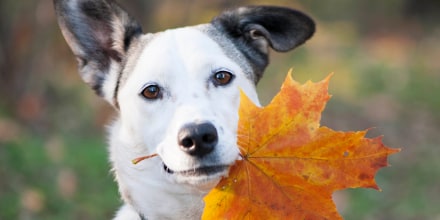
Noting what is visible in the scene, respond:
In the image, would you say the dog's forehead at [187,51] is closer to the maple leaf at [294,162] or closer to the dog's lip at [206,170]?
the dog's lip at [206,170]

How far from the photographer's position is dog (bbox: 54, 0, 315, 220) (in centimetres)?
316

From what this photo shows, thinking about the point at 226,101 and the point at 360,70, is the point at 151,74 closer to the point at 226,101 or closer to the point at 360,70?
the point at 226,101

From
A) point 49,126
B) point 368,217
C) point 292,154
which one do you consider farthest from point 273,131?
point 49,126

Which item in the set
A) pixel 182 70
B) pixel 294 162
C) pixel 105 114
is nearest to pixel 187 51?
pixel 182 70

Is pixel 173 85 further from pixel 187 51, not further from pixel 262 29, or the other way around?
pixel 262 29

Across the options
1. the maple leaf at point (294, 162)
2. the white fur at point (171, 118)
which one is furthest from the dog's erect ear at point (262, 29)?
the maple leaf at point (294, 162)

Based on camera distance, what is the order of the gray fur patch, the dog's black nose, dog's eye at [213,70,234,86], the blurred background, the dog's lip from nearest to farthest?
the dog's black nose, the dog's lip, dog's eye at [213,70,234,86], the gray fur patch, the blurred background

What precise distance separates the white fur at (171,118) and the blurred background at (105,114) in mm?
2615

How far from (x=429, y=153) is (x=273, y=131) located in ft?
20.1

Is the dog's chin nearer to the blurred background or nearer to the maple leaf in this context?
the maple leaf

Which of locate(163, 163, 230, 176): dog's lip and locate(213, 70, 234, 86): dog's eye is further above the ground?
locate(213, 70, 234, 86): dog's eye

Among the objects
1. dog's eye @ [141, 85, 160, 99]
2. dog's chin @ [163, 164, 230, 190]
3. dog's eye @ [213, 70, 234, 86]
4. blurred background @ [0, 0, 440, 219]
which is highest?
dog's eye @ [213, 70, 234, 86]

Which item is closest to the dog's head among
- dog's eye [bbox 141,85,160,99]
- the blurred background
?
dog's eye [bbox 141,85,160,99]

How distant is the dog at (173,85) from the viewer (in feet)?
10.4
